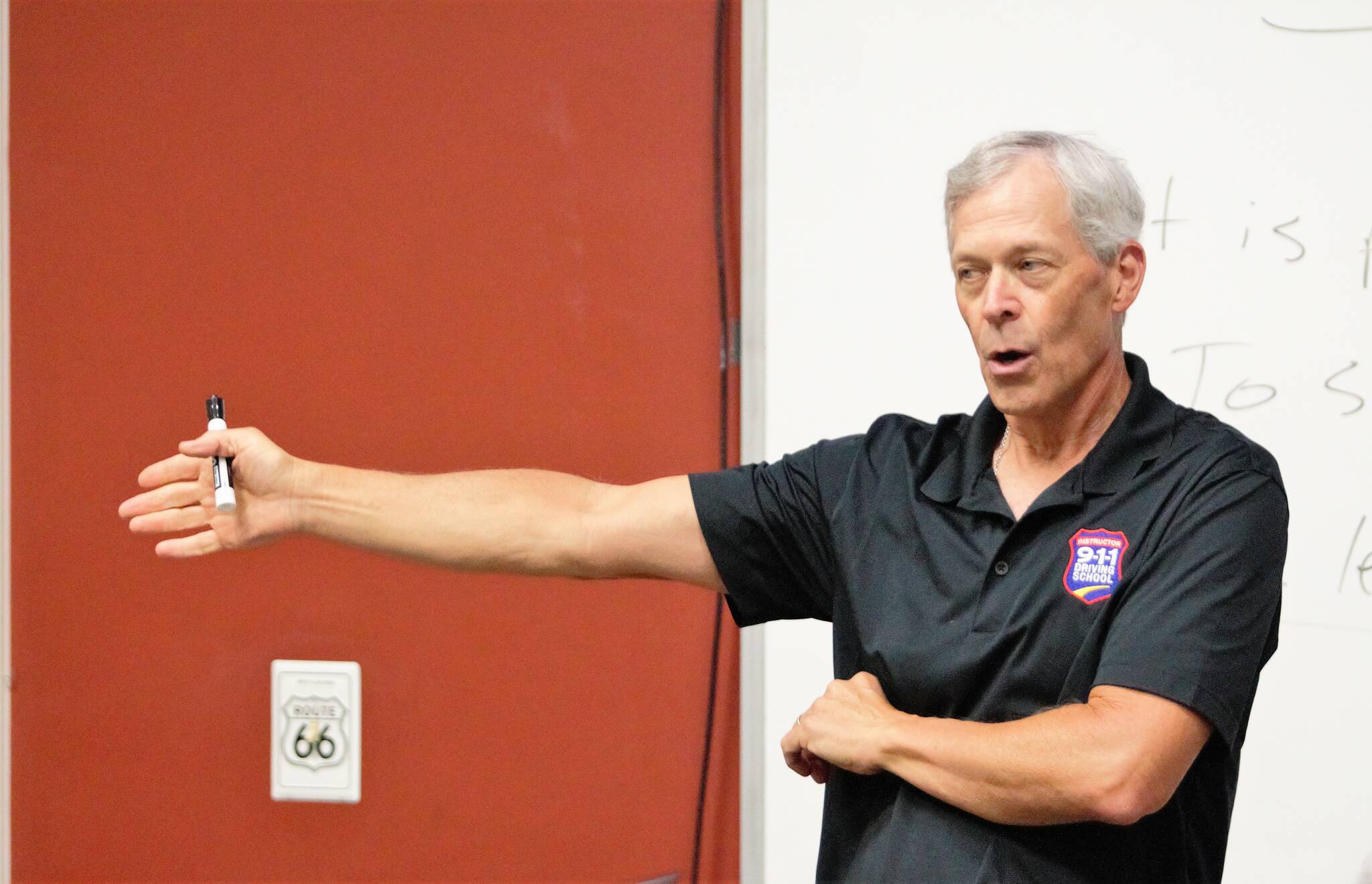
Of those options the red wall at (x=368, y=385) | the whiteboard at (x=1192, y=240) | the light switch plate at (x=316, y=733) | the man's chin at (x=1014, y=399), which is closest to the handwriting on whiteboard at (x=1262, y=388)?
the whiteboard at (x=1192, y=240)

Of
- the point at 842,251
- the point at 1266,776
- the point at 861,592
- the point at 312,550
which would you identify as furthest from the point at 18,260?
the point at 1266,776

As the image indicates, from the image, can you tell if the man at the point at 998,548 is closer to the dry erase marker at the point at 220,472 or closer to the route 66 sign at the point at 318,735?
the dry erase marker at the point at 220,472

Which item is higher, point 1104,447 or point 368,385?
point 368,385

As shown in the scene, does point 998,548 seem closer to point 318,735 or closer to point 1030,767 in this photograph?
point 1030,767

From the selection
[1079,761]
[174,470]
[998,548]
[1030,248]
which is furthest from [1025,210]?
[174,470]

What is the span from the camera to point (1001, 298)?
1084 millimetres

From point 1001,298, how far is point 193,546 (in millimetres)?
731

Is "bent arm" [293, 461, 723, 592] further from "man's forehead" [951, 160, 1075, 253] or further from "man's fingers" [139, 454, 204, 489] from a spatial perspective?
"man's forehead" [951, 160, 1075, 253]

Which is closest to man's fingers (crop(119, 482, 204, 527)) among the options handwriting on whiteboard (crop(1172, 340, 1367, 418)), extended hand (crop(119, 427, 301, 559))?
extended hand (crop(119, 427, 301, 559))

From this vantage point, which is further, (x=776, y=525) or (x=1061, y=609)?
(x=776, y=525)

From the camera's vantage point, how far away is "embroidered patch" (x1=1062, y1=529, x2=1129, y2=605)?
1018mm

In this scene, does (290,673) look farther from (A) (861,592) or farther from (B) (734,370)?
(A) (861,592)

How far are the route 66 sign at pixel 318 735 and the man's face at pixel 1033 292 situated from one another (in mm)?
1071

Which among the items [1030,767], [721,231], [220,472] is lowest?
[1030,767]
